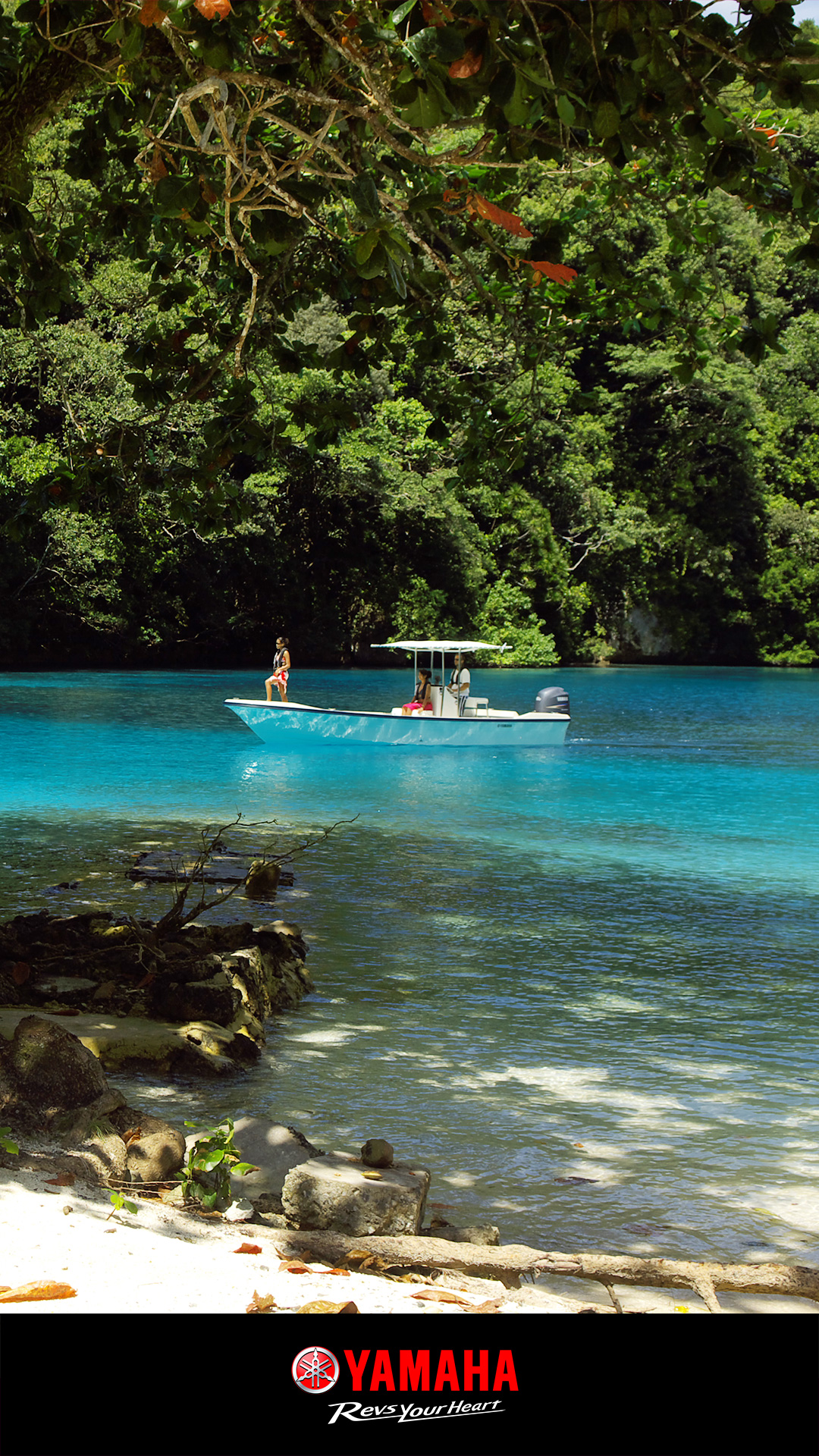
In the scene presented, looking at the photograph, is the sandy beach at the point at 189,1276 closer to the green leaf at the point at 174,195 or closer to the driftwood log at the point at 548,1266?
the driftwood log at the point at 548,1266

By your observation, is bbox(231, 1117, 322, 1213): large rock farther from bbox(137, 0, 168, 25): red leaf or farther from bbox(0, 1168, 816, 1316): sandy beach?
bbox(137, 0, 168, 25): red leaf

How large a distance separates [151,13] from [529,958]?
652 centimetres

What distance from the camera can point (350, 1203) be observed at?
4.15m

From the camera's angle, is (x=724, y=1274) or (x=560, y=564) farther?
(x=560, y=564)

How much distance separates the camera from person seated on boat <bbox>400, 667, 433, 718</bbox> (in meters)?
24.2

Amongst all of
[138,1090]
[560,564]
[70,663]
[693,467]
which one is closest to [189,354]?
[138,1090]

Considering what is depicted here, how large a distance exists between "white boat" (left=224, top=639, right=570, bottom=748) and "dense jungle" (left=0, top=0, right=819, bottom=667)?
392cm

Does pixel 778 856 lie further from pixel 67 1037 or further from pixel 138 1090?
pixel 67 1037

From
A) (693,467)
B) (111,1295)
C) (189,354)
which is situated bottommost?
(111,1295)

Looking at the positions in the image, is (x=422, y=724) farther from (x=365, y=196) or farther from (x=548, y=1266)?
(x=548, y=1266)

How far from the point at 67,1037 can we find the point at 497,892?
266 inches

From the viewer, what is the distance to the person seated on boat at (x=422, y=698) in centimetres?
2416

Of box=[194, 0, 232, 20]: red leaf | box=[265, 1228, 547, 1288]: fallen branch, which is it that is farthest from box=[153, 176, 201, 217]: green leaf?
box=[265, 1228, 547, 1288]: fallen branch

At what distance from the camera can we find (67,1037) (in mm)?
4984
